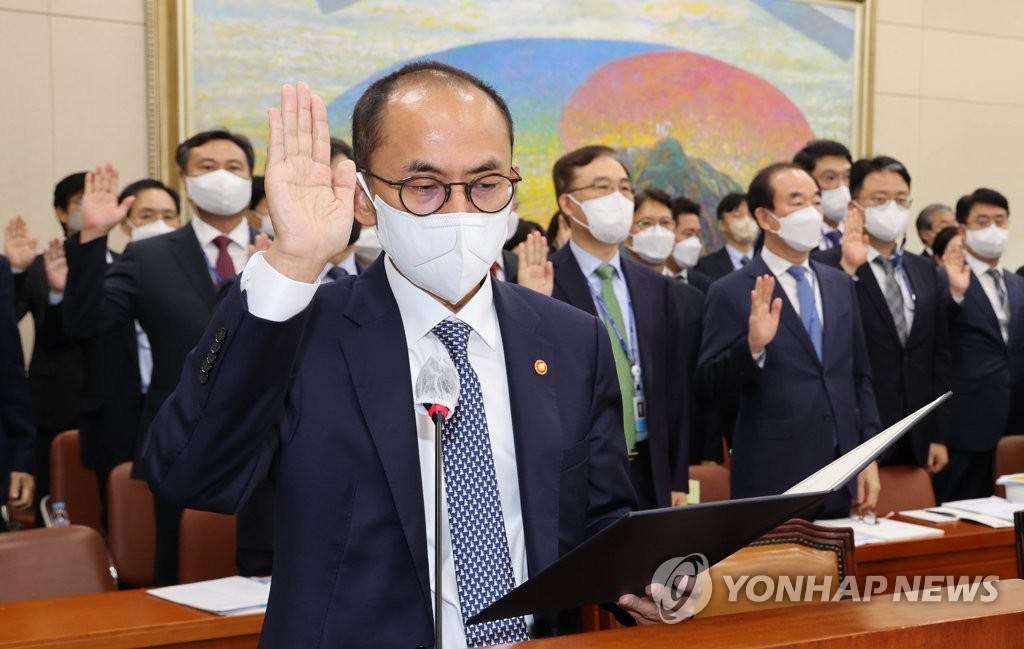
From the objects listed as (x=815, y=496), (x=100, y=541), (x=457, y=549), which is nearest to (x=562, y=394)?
(x=457, y=549)

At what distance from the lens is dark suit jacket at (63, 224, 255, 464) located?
384cm

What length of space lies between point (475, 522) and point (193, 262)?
8.67ft

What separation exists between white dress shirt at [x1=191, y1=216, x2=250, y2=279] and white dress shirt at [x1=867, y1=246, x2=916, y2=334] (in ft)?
9.11

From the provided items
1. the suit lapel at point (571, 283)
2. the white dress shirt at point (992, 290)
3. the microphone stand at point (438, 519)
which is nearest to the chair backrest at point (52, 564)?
the microphone stand at point (438, 519)

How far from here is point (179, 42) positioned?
5.97m

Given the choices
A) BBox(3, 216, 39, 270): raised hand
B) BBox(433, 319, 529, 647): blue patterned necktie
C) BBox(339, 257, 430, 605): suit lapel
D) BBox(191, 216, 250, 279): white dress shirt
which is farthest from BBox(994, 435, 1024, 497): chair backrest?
BBox(3, 216, 39, 270): raised hand

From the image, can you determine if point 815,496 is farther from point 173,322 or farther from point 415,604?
point 173,322

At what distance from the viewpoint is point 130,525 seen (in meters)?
3.31

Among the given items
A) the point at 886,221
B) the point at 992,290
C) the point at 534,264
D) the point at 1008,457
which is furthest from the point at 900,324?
the point at 534,264

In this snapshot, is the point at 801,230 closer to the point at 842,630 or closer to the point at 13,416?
the point at 13,416

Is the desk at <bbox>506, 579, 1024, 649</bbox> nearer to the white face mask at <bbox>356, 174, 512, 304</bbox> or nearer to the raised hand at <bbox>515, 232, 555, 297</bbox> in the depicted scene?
the white face mask at <bbox>356, 174, 512, 304</bbox>

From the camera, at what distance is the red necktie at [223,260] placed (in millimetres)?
4156

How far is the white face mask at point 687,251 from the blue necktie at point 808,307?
2934 mm

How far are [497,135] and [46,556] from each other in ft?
5.67
